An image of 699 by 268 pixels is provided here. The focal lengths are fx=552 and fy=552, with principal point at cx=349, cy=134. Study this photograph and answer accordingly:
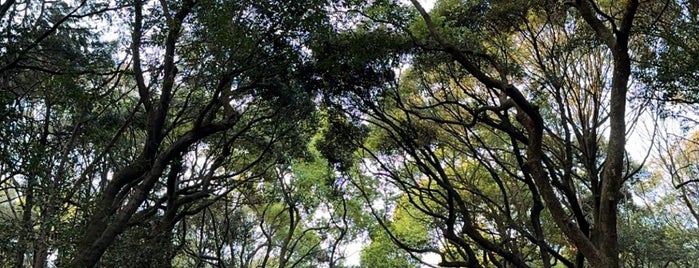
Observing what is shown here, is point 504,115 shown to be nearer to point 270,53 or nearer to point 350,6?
point 350,6

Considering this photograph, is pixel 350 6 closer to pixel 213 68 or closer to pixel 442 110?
pixel 213 68

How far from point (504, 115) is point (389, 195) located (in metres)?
6.98

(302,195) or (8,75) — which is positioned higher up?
(302,195)

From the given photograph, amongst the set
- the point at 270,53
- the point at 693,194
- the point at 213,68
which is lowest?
the point at 213,68

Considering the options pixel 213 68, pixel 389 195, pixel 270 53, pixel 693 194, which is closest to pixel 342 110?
pixel 270 53

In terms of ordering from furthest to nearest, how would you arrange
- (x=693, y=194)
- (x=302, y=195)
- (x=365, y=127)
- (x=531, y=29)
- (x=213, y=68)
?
1. (x=693, y=194)
2. (x=302, y=195)
3. (x=365, y=127)
4. (x=531, y=29)
5. (x=213, y=68)

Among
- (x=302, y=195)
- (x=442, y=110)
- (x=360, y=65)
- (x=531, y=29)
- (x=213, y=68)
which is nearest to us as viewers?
(x=213, y=68)

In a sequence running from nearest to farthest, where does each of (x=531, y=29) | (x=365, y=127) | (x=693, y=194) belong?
(x=531, y=29)
(x=365, y=127)
(x=693, y=194)

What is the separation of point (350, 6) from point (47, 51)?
3.58 metres

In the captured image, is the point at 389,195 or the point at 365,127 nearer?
the point at 365,127

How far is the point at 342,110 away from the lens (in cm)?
822

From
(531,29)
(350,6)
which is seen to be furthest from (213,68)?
(531,29)

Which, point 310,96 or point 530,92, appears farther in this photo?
point 530,92

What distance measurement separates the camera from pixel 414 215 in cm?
1423
